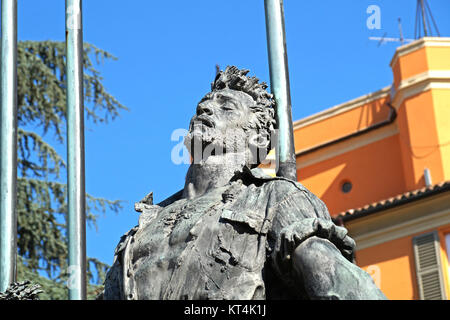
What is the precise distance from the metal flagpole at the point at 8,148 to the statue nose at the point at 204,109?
1.24 metres

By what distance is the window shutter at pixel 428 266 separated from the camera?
118ft

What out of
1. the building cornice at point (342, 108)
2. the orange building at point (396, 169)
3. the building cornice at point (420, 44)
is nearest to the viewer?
the orange building at point (396, 169)

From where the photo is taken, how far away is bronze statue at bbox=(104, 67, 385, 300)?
7.68 m

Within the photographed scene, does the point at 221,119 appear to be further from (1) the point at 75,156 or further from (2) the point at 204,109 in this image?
(1) the point at 75,156

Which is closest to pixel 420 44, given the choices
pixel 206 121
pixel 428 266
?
pixel 428 266

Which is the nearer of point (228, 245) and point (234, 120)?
point (228, 245)

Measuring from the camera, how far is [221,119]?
875 centimetres

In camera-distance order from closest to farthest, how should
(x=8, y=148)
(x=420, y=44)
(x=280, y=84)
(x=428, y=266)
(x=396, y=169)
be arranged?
(x=280, y=84), (x=8, y=148), (x=428, y=266), (x=420, y=44), (x=396, y=169)

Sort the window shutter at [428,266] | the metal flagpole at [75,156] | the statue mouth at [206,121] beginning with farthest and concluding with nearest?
the window shutter at [428,266] → the statue mouth at [206,121] → the metal flagpole at [75,156]

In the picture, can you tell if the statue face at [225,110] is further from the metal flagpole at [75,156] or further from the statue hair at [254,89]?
the metal flagpole at [75,156]

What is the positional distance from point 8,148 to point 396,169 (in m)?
32.8

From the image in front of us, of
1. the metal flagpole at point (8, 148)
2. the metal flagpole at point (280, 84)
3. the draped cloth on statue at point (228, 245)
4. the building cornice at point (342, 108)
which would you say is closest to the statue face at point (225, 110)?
the metal flagpole at point (280, 84)

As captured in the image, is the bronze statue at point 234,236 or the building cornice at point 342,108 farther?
the building cornice at point 342,108

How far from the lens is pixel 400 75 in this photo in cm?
4053
